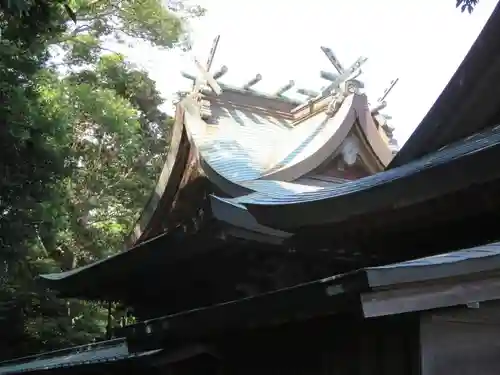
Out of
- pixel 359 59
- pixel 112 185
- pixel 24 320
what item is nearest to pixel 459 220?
pixel 359 59

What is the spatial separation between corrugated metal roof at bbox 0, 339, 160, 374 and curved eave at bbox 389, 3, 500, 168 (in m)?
4.01

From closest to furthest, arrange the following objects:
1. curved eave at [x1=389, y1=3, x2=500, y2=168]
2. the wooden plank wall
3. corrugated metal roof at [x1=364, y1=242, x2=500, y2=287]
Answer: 1. corrugated metal roof at [x1=364, y1=242, x2=500, y2=287]
2. the wooden plank wall
3. curved eave at [x1=389, y1=3, x2=500, y2=168]

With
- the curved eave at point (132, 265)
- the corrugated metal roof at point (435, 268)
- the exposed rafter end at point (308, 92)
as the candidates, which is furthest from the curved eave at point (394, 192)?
the exposed rafter end at point (308, 92)

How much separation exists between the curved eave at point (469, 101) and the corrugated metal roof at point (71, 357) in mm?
4009

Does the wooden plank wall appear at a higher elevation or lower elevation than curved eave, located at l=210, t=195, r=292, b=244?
lower

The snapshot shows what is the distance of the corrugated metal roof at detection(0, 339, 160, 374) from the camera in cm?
800

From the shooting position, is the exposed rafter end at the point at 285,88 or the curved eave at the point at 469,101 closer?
the curved eave at the point at 469,101

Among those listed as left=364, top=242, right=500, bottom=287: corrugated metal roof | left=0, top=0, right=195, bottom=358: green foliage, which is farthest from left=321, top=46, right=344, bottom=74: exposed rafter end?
left=364, top=242, right=500, bottom=287: corrugated metal roof

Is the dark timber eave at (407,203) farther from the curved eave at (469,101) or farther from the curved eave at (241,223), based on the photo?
the curved eave at (469,101)

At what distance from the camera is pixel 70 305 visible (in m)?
16.0

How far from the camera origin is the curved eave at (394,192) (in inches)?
144

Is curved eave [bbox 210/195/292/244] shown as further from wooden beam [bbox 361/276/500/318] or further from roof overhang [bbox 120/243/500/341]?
wooden beam [bbox 361/276/500/318]

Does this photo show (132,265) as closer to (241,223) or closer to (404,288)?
(241,223)

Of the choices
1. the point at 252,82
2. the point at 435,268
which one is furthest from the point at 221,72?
the point at 435,268
